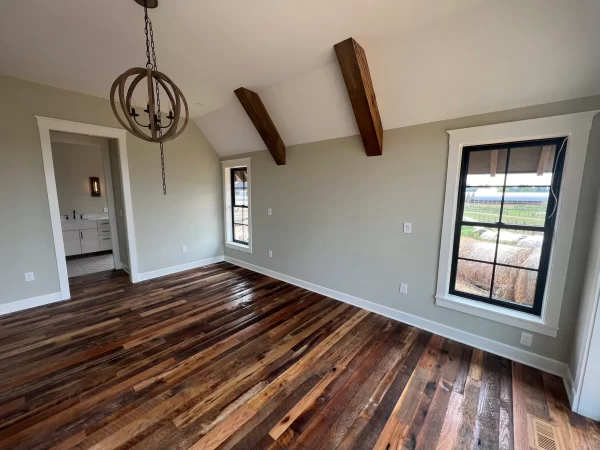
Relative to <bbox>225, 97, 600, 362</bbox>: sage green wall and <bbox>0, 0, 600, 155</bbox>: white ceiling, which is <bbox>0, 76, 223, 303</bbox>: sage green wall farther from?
<bbox>225, 97, 600, 362</bbox>: sage green wall

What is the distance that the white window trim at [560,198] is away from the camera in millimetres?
1850

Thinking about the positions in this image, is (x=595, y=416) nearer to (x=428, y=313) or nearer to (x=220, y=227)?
(x=428, y=313)

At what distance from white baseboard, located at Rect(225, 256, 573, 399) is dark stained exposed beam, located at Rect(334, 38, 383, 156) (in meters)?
1.94

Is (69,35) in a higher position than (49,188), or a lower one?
higher

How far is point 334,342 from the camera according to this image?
2.50 metres

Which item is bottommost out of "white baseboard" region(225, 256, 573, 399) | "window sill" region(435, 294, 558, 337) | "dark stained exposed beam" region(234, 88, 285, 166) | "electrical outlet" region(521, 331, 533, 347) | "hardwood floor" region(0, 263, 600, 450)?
"hardwood floor" region(0, 263, 600, 450)

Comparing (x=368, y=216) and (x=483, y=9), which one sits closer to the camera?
(x=483, y=9)

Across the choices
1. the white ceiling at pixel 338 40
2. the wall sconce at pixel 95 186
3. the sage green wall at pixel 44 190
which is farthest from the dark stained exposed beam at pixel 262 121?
the wall sconce at pixel 95 186

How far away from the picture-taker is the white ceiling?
1.70 m

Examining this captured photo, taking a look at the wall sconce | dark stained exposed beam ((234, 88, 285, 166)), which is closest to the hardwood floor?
dark stained exposed beam ((234, 88, 285, 166))

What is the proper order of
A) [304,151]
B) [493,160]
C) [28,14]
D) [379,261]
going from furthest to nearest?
1. [304,151]
2. [379,261]
3. [493,160]
4. [28,14]

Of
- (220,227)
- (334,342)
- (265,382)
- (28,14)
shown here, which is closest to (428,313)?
(334,342)

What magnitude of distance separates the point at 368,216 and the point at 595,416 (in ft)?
7.55

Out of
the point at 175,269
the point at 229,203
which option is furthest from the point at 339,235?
the point at 175,269
